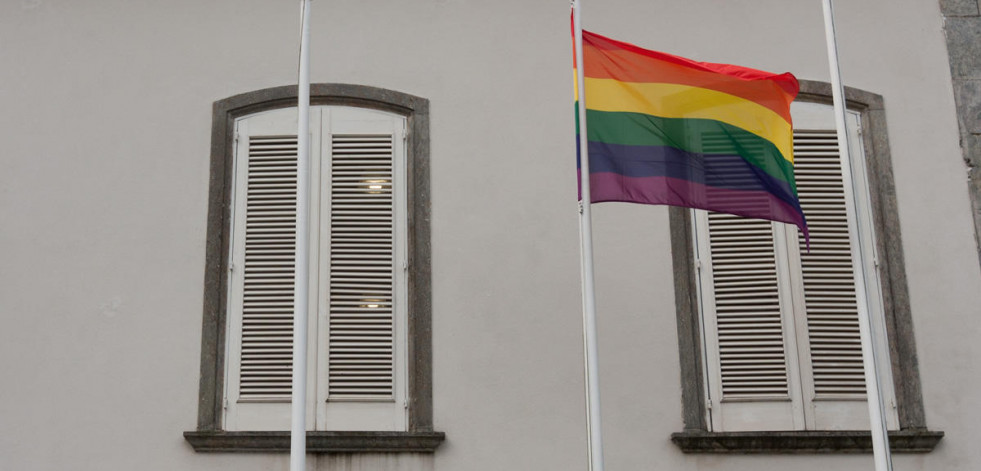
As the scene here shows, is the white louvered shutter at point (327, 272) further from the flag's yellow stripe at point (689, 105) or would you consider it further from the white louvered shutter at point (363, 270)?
the flag's yellow stripe at point (689, 105)

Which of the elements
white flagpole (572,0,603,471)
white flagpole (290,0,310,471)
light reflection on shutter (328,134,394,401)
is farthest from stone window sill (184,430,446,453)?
white flagpole (572,0,603,471)

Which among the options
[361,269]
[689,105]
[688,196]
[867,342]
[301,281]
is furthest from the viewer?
[361,269]

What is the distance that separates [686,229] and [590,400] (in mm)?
2319

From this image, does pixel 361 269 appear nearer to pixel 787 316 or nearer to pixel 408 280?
pixel 408 280

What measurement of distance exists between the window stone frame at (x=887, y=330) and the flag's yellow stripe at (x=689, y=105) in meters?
1.43

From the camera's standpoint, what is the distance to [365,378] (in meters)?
8.81

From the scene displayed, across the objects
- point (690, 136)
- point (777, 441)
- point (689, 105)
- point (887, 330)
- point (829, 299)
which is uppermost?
point (689, 105)

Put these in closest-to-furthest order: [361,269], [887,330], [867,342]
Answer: [867,342] → [887,330] → [361,269]

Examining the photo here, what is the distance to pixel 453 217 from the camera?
9.10 meters

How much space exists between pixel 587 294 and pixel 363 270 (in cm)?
224

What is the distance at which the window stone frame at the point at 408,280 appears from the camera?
8.51 m

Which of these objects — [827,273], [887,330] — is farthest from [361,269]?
[887,330]

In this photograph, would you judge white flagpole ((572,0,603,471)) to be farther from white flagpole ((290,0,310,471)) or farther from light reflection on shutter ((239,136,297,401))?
light reflection on shutter ((239,136,297,401))

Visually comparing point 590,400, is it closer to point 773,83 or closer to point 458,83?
point 773,83
